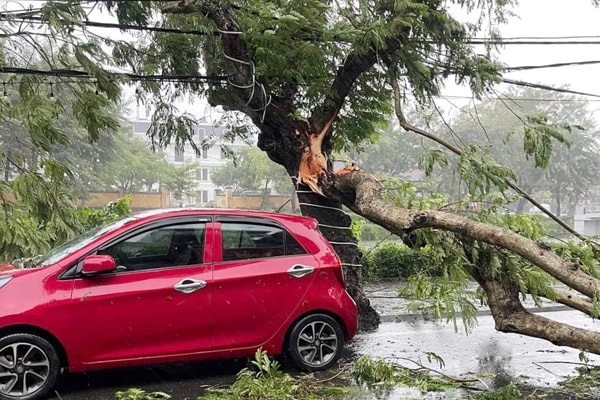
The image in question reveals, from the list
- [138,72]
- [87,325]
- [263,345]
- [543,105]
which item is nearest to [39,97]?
[138,72]

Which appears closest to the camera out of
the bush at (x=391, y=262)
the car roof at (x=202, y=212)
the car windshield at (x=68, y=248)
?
the car windshield at (x=68, y=248)

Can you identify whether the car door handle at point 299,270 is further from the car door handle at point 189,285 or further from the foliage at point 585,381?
the foliage at point 585,381

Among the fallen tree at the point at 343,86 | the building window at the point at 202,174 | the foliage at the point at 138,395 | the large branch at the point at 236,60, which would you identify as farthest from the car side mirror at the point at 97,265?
the building window at the point at 202,174

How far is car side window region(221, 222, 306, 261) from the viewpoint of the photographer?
5586mm

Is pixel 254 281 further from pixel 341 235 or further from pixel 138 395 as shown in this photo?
pixel 341 235

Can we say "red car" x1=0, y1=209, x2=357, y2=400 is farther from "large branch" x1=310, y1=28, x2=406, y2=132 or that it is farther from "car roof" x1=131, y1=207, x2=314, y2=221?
"large branch" x1=310, y1=28, x2=406, y2=132

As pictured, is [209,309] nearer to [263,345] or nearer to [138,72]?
[263,345]

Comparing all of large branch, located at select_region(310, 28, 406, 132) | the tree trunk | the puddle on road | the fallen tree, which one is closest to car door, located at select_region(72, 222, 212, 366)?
the puddle on road

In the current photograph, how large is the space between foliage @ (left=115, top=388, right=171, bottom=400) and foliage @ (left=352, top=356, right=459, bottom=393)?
1855 millimetres

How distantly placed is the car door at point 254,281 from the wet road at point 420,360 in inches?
23.2

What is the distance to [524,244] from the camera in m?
5.43

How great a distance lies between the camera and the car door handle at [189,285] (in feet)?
17.1

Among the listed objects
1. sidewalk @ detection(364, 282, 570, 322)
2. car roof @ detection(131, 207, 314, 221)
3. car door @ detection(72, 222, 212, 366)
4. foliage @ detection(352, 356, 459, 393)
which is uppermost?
car roof @ detection(131, 207, 314, 221)

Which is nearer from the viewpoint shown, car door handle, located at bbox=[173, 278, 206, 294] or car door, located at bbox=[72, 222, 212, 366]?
car door, located at bbox=[72, 222, 212, 366]
